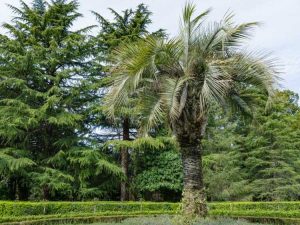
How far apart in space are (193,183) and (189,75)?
103 inches

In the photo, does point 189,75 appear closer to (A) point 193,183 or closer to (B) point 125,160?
(A) point 193,183

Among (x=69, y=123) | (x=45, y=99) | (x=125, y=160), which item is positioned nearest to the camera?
(x=69, y=123)

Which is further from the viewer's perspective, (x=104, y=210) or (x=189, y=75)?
(x=104, y=210)

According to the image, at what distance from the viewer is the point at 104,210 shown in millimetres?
15117

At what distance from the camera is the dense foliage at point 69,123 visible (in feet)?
55.3

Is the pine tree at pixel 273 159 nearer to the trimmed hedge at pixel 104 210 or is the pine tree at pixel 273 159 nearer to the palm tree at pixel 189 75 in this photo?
the trimmed hedge at pixel 104 210

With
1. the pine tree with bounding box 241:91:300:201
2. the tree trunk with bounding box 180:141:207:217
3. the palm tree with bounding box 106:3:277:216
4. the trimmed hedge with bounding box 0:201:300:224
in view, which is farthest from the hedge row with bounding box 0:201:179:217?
the pine tree with bounding box 241:91:300:201

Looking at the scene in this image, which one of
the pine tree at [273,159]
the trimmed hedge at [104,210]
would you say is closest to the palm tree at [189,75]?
the trimmed hedge at [104,210]

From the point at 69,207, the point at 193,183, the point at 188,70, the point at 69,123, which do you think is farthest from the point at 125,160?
the point at 188,70

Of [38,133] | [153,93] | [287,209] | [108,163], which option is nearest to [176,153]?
[108,163]

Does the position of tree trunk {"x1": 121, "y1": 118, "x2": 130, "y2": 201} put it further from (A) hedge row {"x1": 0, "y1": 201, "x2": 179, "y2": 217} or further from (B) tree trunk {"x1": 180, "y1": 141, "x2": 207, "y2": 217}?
(B) tree trunk {"x1": 180, "y1": 141, "x2": 207, "y2": 217}

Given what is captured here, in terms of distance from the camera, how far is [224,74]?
8656mm

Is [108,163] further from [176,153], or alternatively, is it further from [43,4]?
[43,4]

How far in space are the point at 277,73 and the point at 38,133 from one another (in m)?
13.1
